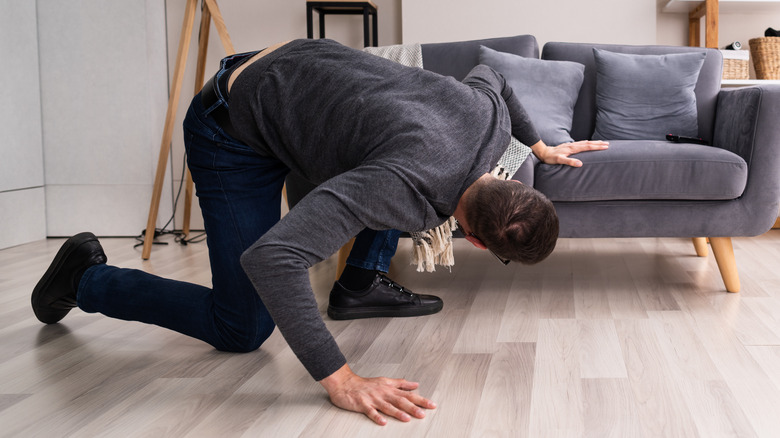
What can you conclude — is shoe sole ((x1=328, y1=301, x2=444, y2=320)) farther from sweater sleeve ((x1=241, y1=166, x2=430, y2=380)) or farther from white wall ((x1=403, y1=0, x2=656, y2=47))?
white wall ((x1=403, y1=0, x2=656, y2=47))

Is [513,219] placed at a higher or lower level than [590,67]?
lower

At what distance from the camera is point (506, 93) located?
162 cm

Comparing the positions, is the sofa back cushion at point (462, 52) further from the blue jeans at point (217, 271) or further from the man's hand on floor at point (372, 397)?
the man's hand on floor at point (372, 397)

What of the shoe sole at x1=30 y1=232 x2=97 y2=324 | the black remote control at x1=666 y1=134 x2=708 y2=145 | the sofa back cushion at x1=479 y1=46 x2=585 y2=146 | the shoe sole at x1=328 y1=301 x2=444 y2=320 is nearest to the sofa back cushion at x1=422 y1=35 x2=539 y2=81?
the sofa back cushion at x1=479 y1=46 x2=585 y2=146

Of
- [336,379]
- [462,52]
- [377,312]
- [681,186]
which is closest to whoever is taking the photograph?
[336,379]

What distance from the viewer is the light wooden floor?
121 centimetres

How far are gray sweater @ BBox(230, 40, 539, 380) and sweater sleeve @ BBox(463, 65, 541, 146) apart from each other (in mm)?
83

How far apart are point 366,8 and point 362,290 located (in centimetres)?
184

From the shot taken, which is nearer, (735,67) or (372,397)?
(372,397)

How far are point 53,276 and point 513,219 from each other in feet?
3.80

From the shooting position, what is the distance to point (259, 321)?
5.08 feet

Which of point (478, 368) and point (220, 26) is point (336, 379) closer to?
point (478, 368)

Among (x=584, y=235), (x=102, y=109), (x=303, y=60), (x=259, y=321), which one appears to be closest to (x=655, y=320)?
(x=584, y=235)

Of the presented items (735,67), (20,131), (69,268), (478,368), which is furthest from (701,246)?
(20,131)
